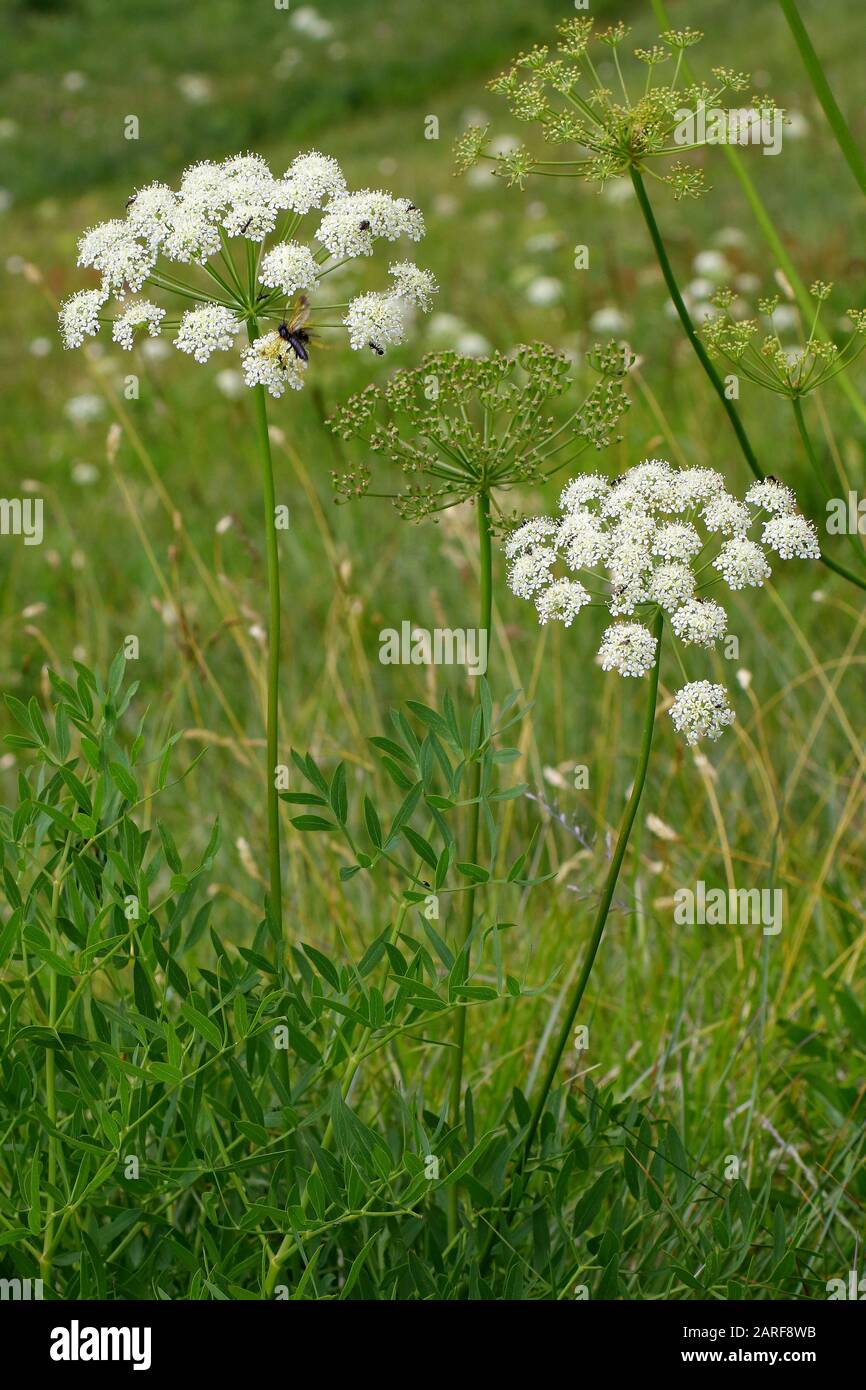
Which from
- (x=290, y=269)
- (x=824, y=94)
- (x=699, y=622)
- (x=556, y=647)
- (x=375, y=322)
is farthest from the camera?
(x=556, y=647)

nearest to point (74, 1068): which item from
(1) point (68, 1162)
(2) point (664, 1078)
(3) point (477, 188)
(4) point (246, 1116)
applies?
(4) point (246, 1116)

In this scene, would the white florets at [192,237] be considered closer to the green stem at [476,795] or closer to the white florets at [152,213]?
the white florets at [152,213]

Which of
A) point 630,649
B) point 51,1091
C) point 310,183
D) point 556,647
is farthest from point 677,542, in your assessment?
point 556,647

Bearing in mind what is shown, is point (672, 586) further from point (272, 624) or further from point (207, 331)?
point (207, 331)

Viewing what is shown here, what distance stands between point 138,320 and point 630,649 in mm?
801

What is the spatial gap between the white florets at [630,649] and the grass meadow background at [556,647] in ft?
2.08

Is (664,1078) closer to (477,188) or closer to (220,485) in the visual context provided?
(220,485)

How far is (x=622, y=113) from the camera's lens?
78.0 inches

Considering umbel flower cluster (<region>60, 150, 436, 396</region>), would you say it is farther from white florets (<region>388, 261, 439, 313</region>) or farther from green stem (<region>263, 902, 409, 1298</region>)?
green stem (<region>263, 902, 409, 1298</region>)

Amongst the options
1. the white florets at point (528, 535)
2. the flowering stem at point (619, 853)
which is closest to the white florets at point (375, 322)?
the white florets at point (528, 535)

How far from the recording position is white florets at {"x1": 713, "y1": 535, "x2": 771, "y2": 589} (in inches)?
72.6

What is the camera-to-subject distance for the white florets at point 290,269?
6.15 ft

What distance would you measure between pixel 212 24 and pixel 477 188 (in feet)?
36.9

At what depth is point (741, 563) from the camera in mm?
1850
